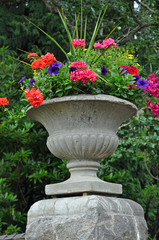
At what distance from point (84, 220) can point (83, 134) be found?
73 cm

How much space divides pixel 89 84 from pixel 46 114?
0.49 m

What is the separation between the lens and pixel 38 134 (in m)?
5.23

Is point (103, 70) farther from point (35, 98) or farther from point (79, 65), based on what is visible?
point (35, 98)

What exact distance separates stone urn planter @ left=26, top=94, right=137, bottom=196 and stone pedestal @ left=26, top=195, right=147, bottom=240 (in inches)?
5.4

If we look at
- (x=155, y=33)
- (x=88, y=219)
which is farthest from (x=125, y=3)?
(x=88, y=219)

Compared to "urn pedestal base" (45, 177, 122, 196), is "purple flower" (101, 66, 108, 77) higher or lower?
higher

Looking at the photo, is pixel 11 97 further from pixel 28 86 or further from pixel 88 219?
pixel 88 219

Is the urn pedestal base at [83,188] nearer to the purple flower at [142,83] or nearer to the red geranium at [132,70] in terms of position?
the purple flower at [142,83]

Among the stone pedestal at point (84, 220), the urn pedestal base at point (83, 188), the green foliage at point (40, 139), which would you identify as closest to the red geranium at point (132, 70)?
the urn pedestal base at point (83, 188)

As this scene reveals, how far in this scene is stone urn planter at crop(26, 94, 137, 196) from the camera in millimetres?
2967

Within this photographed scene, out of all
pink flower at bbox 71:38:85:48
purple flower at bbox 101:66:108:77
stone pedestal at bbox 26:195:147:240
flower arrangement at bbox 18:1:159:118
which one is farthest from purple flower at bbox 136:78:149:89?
stone pedestal at bbox 26:195:147:240

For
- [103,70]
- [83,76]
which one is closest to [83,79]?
[83,76]

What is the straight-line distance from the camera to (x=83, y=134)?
3008mm

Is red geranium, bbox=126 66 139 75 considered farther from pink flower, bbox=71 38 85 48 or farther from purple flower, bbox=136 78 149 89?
pink flower, bbox=71 38 85 48
